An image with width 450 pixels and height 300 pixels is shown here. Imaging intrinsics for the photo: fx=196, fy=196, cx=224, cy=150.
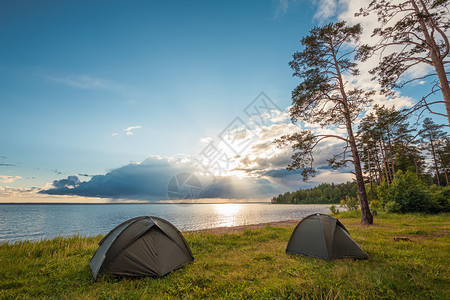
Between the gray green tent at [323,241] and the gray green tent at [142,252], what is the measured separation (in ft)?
15.1

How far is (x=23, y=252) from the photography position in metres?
8.67

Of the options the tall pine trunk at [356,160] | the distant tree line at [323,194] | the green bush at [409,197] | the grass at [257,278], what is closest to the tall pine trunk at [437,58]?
the tall pine trunk at [356,160]

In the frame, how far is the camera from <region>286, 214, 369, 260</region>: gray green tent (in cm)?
729

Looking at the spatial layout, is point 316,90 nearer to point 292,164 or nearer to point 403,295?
point 292,164

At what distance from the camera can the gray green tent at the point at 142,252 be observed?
6137 mm

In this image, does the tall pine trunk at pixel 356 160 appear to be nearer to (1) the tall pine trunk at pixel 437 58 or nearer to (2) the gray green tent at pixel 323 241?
(1) the tall pine trunk at pixel 437 58

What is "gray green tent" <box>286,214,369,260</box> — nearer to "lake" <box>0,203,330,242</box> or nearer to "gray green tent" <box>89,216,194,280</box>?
"gray green tent" <box>89,216,194,280</box>

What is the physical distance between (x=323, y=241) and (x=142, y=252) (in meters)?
6.58

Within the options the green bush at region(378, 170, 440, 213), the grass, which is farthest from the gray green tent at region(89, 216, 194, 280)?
the green bush at region(378, 170, 440, 213)

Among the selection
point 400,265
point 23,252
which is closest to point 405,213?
point 400,265

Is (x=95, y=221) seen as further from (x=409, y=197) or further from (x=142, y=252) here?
(x=409, y=197)

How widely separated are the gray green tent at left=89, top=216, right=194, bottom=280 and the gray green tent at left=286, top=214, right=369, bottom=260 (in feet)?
15.1

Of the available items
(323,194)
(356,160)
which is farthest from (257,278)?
(323,194)

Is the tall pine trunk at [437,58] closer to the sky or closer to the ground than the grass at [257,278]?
closer to the sky
